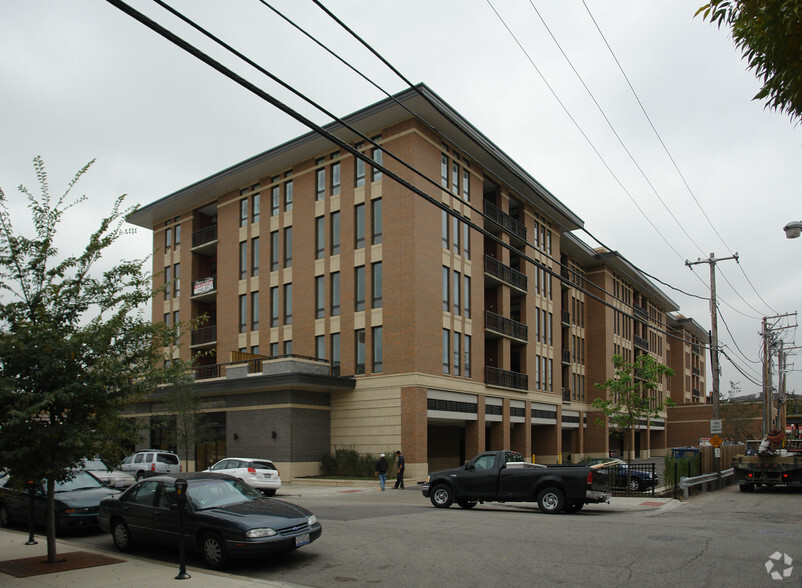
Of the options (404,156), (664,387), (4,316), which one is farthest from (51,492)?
(664,387)

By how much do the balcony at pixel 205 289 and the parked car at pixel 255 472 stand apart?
18.2 metres

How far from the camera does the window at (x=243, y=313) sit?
40.9 meters

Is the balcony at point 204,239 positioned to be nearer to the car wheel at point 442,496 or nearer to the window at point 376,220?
the window at point 376,220

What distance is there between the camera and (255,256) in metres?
41.1

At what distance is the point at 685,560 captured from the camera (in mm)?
11070

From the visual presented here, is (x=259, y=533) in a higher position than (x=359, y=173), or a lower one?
lower

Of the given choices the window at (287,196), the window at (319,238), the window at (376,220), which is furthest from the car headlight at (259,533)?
the window at (287,196)

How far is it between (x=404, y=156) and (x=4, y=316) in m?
25.0

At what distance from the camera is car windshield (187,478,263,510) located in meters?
11.9

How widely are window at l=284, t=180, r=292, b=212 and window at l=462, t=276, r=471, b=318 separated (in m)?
10.9

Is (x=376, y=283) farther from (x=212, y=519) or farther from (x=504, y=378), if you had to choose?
(x=212, y=519)

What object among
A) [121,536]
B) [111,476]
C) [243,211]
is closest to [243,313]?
[243,211]

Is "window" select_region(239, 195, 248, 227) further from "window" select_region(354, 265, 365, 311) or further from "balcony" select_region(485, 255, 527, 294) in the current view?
"balcony" select_region(485, 255, 527, 294)

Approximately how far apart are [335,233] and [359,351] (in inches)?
261
